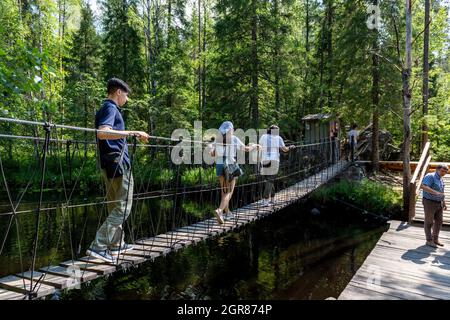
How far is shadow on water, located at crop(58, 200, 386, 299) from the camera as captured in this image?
550 centimetres

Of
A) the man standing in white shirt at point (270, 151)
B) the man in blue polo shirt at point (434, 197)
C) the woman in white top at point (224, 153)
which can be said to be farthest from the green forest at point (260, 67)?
the woman in white top at point (224, 153)

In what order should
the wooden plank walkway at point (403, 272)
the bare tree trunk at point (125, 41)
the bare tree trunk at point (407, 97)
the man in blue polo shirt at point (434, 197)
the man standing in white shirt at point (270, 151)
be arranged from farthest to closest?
1. the bare tree trunk at point (125, 41)
2. the bare tree trunk at point (407, 97)
3. the man standing in white shirt at point (270, 151)
4. the man in blue polo shirt at point (434, 197)
5. the wooden plank walkway at point (403, 272)

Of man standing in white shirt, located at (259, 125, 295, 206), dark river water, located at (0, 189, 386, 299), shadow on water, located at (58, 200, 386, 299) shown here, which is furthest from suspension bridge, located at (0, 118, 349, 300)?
shadow on water, located at (58, 200, 386, 299)

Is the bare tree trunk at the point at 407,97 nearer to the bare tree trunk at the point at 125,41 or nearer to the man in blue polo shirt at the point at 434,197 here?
the man in blue polo shirt at the point at 434,197

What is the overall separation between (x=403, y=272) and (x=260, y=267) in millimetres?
2929

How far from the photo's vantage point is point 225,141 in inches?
171

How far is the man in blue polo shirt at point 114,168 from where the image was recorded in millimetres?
2492

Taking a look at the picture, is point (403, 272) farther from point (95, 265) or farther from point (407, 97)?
point (407, 97)

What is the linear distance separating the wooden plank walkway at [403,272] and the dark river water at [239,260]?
0.98m

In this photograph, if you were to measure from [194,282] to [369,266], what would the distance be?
2.95 meters

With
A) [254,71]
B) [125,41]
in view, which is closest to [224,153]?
[254,71]

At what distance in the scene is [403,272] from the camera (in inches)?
172

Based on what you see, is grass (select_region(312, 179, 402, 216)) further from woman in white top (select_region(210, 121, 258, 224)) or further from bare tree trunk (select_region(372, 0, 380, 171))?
woman in white top (select_region(210, 121, 258, 224))

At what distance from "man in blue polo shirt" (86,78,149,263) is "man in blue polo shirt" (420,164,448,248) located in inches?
180
